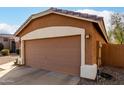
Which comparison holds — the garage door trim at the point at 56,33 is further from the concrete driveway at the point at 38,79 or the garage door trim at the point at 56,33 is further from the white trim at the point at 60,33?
the concrete driveway at the point at 38,79

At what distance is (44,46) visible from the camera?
38.5ft

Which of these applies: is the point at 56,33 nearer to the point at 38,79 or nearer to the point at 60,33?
the point at 60,33

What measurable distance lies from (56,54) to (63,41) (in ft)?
3.64

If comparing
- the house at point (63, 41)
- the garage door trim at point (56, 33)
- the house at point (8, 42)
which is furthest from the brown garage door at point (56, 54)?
the house at point (8, 42)

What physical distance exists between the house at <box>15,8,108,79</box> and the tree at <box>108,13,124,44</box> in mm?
14367

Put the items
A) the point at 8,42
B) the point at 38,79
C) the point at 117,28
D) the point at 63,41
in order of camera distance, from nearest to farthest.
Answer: the point at 38,79
the point at 63,41
the point at 117,28
the point at 8,42

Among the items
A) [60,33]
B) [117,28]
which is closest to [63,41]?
[60,33]

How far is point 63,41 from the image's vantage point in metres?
10.3

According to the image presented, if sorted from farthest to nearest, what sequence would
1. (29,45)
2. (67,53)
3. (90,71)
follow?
(29,45)
(67,53)
(90,71)

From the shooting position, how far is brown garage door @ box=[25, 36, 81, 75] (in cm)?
958

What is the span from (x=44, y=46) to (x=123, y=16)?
17276 millimetres

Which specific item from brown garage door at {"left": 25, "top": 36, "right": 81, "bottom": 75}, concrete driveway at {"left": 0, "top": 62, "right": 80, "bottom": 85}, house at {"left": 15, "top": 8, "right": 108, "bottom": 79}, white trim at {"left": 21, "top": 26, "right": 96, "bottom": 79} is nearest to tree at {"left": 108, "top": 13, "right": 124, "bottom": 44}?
house at {"left": 15, "top": 8, "right": 108, "bottom": 79}
